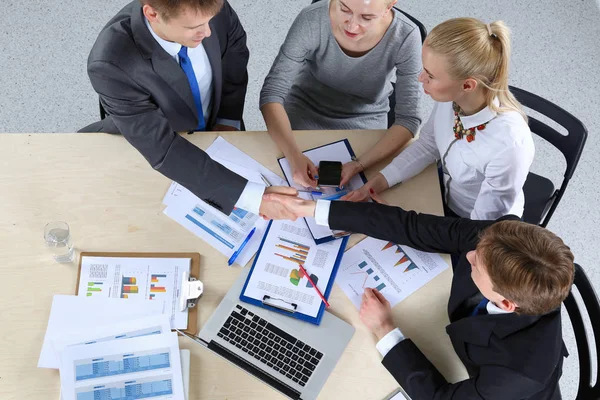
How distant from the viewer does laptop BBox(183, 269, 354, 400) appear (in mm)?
1557

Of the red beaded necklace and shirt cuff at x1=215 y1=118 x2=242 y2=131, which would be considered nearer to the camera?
the red beaded necklace

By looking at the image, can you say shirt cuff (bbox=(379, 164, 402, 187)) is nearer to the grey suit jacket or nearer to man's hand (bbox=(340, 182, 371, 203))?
man's hand (bbox=(340, 182, 371, 203))

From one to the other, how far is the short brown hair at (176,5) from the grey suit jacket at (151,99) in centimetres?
17

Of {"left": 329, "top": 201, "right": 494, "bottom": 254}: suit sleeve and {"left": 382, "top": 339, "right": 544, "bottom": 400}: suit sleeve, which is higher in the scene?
{"left": 329, "top": 201, "right": 494, "bottom": 254}: suit sleeve

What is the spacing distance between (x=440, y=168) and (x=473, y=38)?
538mm

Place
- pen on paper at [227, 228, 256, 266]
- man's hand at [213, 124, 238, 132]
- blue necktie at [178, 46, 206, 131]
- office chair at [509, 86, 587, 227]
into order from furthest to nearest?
man's hand at [213, 124, 238, 132] → office chair at [509, 86, 587, 227] → blue necktie at [178, 46, 206, 131] → pen on paper at [227, 228, 256, 266]

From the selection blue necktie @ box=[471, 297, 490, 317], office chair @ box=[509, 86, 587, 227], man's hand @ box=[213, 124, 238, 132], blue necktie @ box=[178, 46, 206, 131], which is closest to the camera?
blue necktie @ box=[471, 297, 490, 317]

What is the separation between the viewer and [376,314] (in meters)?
1.60

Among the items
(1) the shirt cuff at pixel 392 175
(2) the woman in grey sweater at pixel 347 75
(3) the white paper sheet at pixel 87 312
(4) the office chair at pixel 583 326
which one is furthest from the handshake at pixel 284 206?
(4) the office chair at pixel 583 326

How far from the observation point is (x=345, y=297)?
66.3 inches

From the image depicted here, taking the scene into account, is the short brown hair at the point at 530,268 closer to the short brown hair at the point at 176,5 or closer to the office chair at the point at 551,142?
the office chair at the point at 551,142

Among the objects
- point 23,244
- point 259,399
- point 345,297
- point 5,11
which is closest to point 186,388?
point 259,399

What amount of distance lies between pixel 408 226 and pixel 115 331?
84cm

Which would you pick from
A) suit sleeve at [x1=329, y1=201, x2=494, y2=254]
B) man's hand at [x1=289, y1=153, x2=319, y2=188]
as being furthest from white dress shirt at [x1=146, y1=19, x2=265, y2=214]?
suit sleeve at [x1=329, y1=201, x2=494, y2=254]
